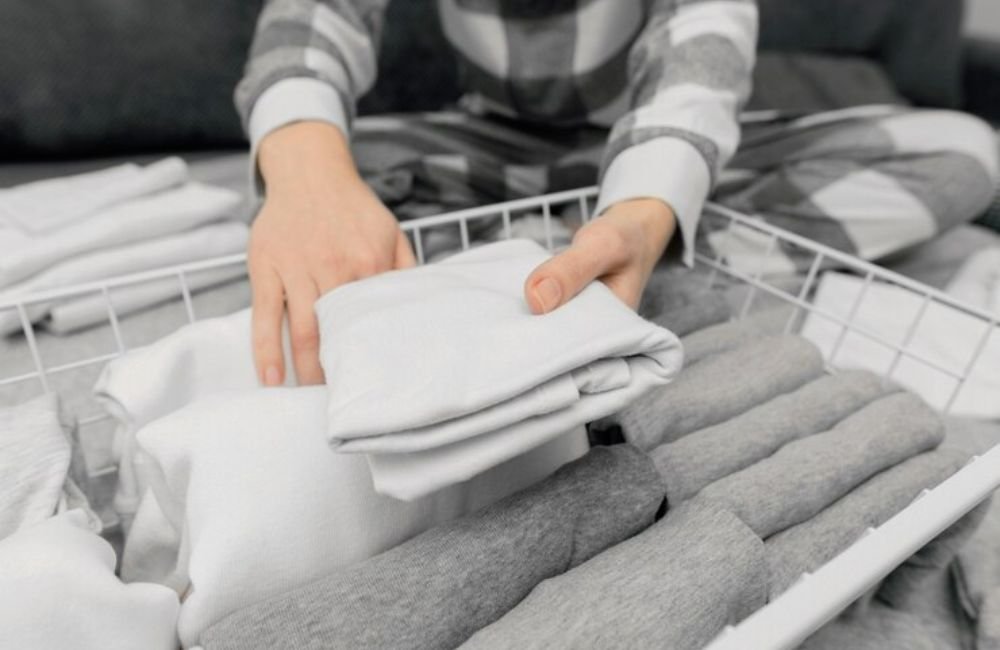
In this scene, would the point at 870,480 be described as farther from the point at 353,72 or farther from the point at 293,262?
the point at 353,72

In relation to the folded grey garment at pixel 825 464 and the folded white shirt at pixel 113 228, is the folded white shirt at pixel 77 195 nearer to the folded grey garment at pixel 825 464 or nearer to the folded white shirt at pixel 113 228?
the folded white shirt at pixel 113 228

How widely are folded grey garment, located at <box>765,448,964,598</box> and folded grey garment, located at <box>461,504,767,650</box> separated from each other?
1.0 inches

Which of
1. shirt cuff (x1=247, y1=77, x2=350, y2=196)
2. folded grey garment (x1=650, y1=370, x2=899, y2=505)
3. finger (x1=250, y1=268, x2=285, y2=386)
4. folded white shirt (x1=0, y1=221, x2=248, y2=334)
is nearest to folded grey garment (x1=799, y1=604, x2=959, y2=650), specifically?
folded grey garment (x1=650, y1=370, x2=899, y2=505)

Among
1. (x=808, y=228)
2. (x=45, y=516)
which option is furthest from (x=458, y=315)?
(x=808, y=228)

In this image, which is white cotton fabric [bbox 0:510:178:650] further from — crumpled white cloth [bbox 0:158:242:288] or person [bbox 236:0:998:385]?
crumpled white cloth [bbox 0:158:242:288]

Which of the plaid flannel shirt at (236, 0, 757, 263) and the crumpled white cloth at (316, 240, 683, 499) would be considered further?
the plaid flannel shirt at (236, 0, 757, 263)

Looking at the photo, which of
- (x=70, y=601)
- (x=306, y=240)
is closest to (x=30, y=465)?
(x=70, y=601)

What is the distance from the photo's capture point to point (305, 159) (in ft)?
1.61

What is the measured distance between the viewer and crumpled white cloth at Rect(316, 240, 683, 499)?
Answer: 9.3 inches

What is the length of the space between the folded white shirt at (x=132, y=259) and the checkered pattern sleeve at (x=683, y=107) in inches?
15.2

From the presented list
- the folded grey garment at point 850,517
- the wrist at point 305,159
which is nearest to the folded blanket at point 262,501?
the folded grey garment at point 850,517

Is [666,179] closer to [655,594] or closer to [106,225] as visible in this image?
[655,594]

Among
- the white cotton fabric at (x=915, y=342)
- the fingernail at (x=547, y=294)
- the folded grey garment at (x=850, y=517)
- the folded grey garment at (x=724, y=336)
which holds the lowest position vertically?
the white cotton fabric at (x=915, y=342)

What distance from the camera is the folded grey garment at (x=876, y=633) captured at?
14.7 inches
